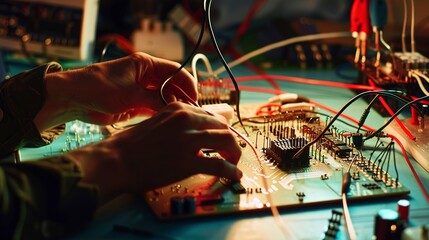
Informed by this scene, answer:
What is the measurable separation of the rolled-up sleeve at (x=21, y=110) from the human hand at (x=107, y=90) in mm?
18

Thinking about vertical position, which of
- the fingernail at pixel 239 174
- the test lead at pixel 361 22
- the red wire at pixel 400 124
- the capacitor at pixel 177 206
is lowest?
the capacitor at pixel 177 206

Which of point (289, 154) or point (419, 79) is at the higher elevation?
point (419, 79)

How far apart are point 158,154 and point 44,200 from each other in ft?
0.70

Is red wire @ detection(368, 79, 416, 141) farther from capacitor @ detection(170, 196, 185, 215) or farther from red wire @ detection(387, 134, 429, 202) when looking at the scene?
capacitor @ detection(170, 196, 185, 215)

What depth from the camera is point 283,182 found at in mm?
1200

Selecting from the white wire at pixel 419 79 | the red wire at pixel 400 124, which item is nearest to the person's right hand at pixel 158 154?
the red wire at pixel 400 124

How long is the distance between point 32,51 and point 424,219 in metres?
1.49

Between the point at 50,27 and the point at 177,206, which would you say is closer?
the point at 177,206

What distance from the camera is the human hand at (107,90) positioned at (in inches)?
54.2

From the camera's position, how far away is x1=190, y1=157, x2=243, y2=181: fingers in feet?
3.71

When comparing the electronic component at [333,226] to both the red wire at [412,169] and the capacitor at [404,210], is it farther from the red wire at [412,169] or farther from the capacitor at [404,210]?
the red wire at [412,169]

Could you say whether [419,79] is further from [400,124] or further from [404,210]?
[404,210]

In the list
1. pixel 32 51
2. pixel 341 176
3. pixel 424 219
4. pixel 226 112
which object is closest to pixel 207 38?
pixel 32 51

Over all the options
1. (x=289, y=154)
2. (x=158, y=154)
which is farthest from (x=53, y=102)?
(x=289, y=154)
